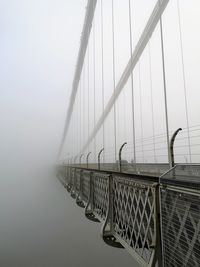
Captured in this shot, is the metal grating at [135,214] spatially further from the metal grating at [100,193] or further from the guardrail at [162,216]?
the metal grating at [100,193]

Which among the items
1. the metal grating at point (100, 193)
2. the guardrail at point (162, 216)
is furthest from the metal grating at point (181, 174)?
the metal grating at point (100, 193)

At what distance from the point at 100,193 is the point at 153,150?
58cm

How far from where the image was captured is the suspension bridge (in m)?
0.94

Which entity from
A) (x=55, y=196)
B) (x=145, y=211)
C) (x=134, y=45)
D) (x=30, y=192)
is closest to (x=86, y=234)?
(x=55, y=196)

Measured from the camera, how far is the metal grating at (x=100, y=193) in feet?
6.56

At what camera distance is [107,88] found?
7.85m

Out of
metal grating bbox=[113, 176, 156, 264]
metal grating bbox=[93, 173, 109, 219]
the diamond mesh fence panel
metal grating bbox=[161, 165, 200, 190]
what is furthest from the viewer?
Answer: metal grating bbox=[93, 173, 109, 219]

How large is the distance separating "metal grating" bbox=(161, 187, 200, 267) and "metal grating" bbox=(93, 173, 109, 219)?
902 mm

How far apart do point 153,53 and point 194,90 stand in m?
2.08

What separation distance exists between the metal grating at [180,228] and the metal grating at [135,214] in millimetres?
81

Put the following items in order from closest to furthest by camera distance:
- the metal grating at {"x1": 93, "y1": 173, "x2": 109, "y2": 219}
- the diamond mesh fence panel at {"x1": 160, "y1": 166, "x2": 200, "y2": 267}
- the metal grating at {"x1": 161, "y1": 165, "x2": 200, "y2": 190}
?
the diamond mesh fence panel at {"x1": 160, "y1": 166, "x2": 200, "y2": 267} < the metal grating at {"x1": 161, "y1": 165, "x2": 200, "y2": 190} < the metal grating at {"x1": 93, "y1": 173, "x2": 109, "y2": 219}

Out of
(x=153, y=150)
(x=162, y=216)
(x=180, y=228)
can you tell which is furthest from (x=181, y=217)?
(x=153, y=150)

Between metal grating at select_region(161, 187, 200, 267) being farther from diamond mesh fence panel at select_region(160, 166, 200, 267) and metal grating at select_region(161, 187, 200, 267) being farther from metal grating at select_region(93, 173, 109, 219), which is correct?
metal grating at select_region(93, 173, 109, 219)

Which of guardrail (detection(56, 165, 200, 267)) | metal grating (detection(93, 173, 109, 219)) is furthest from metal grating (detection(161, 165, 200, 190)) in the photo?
metal grating (detection(93, 173, 109, 219))
